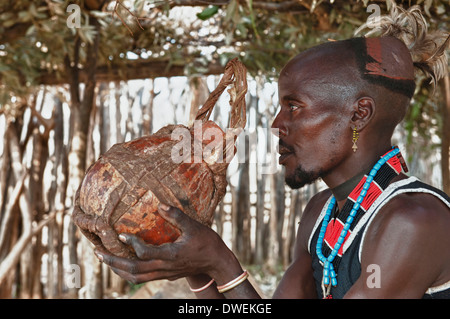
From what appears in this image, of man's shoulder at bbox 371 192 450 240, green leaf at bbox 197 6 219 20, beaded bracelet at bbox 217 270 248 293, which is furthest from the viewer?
green leaf at bbox 197 6 219 20

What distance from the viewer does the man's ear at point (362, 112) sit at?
5.54ft

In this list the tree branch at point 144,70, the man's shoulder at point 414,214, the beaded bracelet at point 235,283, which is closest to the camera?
the man's shoulder at point 414,214

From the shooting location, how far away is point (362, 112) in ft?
5.54

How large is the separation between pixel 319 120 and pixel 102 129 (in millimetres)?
4960

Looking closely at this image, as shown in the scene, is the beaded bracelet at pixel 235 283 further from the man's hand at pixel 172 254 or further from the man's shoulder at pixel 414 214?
the man's shoulder at pixel 414 214

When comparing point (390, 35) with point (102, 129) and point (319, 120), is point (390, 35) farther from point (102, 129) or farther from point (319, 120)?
point (102, 129)

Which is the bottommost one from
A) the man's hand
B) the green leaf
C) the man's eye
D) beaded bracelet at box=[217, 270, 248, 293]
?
beaded bracelet at box=[217, 270, 248, 293]

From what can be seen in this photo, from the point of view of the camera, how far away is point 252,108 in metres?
7.36

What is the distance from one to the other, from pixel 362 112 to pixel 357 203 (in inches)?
11.2

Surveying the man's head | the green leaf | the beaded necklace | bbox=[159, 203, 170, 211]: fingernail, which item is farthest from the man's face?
the green leaf

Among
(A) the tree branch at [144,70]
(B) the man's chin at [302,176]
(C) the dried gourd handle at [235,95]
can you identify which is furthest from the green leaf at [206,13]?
(A) the tree branch at [144,70]

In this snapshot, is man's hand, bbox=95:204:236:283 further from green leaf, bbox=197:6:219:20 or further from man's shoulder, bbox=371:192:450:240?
green leaf, bbox=197:6:219:20

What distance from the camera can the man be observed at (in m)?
1.52

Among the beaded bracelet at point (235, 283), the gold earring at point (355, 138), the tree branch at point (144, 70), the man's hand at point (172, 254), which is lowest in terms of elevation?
the tree branch at point (144, 70)
